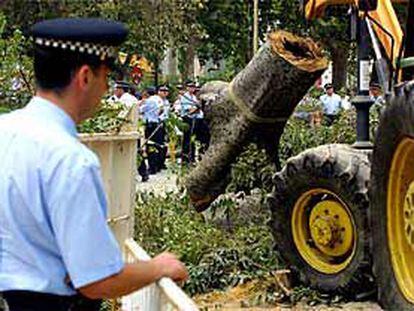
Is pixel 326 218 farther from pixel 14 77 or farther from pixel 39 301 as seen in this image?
pixel 39 301

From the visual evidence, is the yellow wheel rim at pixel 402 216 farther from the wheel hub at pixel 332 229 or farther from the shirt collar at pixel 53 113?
the shirt collar at pixel 53 113

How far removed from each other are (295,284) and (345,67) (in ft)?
88.1

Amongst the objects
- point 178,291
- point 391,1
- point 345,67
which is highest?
point 391,1

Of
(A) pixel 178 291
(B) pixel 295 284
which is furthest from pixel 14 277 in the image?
(B) pixel 295 284

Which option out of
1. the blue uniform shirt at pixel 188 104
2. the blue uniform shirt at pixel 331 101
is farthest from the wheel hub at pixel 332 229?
the blue uniform shirt at pixel 188 104

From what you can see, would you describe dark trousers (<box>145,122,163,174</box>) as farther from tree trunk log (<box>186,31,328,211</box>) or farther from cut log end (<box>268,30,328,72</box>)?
cut log end (<box>268,30,328,72</box>)

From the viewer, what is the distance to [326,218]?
7.44m

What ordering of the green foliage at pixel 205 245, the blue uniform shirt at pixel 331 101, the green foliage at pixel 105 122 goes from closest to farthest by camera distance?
the green foliage at pixel 105 122 → the green foliage at pixel 205 245 → the blue uniform shirt at pixel 331 101

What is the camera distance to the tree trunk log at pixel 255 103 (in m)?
8.02

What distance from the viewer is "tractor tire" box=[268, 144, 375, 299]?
711 cm

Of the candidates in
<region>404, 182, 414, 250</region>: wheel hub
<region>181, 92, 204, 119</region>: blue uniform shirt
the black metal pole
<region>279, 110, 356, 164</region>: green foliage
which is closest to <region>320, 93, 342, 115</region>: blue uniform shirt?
<region>181, 92, 204, 119</region>: blue uniform shirt

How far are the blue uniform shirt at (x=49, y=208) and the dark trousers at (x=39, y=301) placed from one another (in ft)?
0.07

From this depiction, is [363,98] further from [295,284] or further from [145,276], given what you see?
[145,276]

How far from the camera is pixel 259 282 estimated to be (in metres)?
8.12
